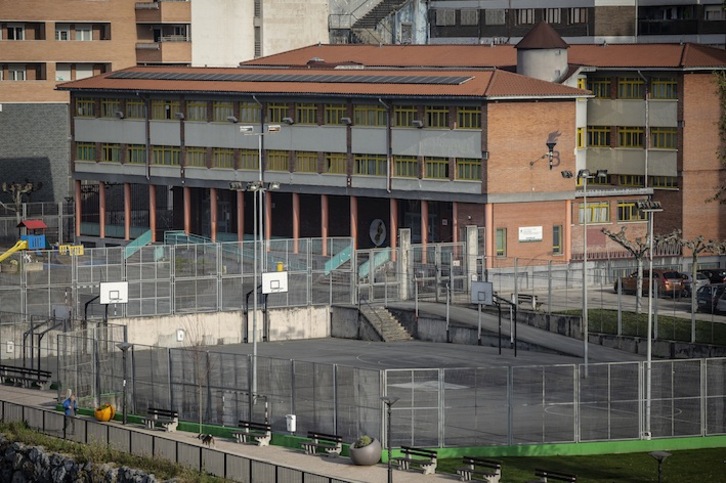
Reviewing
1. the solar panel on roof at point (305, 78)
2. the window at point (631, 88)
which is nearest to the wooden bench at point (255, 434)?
the solar panel on roof at point (305, 78)

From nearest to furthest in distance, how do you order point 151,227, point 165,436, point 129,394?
point 165,436, point 129,394, point 151,227

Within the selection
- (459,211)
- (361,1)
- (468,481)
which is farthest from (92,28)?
(468,481)

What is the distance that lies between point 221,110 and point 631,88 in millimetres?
23801

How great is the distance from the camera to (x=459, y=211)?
334ft

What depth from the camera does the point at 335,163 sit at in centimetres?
10888

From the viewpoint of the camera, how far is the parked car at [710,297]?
8900 centimetres

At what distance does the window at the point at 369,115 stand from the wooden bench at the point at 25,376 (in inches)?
1276

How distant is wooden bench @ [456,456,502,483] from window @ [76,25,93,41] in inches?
3554

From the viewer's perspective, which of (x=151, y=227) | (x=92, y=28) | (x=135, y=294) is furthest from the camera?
(x=92, y=28)

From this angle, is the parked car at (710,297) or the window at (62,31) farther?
the window at (62,31)

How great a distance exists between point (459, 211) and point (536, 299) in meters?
12.2

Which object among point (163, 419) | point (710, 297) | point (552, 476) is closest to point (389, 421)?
point (552, 476)

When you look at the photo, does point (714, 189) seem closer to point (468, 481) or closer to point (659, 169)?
point (659, 169)

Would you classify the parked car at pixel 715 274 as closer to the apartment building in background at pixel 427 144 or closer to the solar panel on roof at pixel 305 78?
the apartment building in background at pixel 427 144
